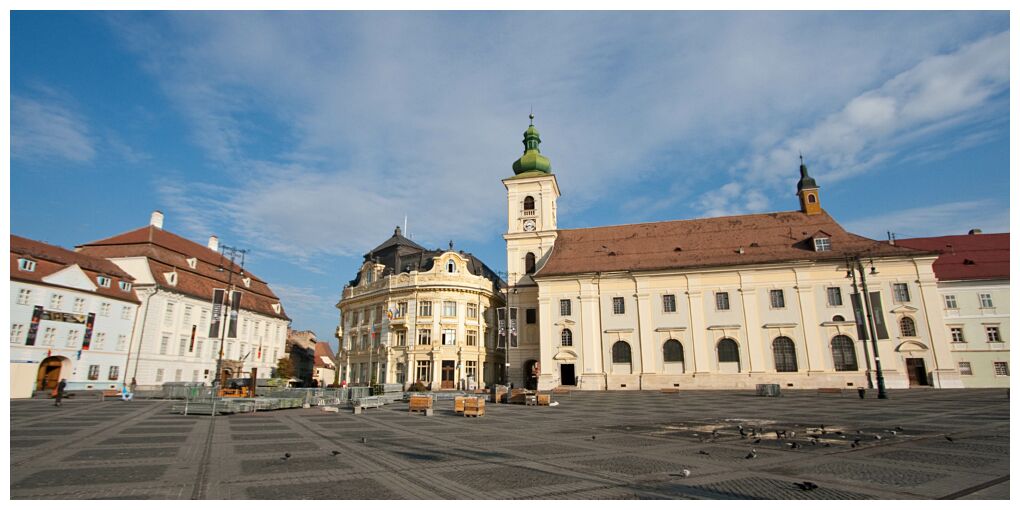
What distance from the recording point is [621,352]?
42.1 m

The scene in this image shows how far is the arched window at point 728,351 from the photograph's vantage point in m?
39.8

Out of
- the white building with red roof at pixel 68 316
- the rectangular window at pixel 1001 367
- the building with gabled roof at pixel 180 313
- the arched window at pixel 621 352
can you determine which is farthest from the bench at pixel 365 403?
the rectangular window at pixel 1001 367

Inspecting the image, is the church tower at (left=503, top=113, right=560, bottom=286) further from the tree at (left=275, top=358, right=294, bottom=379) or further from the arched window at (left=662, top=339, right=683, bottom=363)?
the tree at (left=275, top=358, right=294, bottom=379)

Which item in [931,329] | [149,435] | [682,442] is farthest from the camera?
[931,329]

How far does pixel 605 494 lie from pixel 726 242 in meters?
41.8

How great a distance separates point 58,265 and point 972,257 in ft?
242

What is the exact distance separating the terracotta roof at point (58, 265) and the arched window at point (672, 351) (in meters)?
44.4

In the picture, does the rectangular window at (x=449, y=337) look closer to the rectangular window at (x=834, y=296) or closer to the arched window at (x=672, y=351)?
the arched window at (x=672, y=351)

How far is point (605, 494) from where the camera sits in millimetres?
6793

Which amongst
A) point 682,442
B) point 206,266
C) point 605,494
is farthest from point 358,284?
point 605,494

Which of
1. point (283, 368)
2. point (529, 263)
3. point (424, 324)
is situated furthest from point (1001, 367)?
point (283, 368)

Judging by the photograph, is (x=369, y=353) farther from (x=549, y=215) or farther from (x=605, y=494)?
(x=605, y=494)

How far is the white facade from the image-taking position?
35.3m

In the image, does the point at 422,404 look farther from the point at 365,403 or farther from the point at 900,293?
the point at 900,293
